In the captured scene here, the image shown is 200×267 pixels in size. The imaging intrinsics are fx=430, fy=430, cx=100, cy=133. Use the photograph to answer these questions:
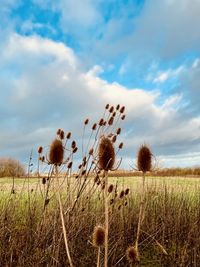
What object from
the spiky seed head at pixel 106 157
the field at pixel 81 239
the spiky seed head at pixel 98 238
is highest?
the spiky seed head at pixel 106 157

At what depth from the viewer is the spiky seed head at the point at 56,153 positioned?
310cm

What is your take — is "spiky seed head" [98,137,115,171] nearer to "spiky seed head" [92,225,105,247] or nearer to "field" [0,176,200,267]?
"spiky seed head" [92,225,105,247]

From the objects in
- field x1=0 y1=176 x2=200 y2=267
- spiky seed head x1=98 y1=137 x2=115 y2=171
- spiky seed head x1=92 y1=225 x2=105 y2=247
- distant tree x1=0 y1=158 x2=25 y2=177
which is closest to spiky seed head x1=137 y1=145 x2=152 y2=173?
spiky seed head x1=98 y1=137 x2=115 y2=171

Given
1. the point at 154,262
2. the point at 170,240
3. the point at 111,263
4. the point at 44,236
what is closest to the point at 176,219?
the point at 170,240

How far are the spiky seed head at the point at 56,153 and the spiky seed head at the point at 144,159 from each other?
600 mm

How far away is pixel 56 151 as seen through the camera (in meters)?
3.14

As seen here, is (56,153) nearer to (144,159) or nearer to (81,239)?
(144,159)

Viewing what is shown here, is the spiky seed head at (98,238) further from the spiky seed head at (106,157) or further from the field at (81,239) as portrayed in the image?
the field at (81,239)

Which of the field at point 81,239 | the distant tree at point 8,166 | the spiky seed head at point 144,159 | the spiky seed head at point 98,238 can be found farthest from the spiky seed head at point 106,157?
the distant tree at point 8,166

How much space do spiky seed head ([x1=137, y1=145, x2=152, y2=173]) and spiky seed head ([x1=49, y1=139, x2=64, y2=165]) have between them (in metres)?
0.60

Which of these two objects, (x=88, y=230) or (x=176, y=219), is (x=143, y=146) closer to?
(x=88, y=230)

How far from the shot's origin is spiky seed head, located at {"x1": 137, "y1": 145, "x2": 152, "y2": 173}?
10.7ft

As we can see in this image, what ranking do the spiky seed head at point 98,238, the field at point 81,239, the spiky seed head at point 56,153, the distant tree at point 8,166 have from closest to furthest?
the spiky seed head at point 98,238 → the spiky seed head at point 56,153 → the field at point 81,239 → the distant tree at point 8,166

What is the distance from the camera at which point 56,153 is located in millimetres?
3111
